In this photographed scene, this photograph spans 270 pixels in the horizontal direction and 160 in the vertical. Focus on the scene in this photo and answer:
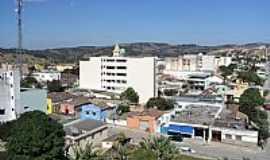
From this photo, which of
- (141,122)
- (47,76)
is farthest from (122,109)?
(47,76)

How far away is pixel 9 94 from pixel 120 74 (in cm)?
1595

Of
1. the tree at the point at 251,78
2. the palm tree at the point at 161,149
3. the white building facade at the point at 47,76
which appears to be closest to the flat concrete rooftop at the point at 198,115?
the palm tree at the point at 161,149

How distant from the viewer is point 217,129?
2303cm

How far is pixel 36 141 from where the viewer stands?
15250mm

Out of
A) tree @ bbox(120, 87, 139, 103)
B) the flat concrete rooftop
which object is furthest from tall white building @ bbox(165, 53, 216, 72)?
the flat concrete rooftop

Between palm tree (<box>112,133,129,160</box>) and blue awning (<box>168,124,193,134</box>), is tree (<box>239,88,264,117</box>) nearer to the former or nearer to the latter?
blue awning (<box>168,124,193,134</box>)

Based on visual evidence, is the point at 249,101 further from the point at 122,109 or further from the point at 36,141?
the point at 36,141

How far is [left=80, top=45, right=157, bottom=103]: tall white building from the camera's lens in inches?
1439

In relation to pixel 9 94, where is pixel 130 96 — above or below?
below

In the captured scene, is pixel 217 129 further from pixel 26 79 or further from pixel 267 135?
pixel 26 79

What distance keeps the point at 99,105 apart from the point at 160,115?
5521 mm

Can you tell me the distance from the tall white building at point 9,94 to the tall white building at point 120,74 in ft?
47.5

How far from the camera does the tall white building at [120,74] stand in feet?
120

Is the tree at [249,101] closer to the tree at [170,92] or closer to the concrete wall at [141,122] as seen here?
the concrete wall at [141,122]
